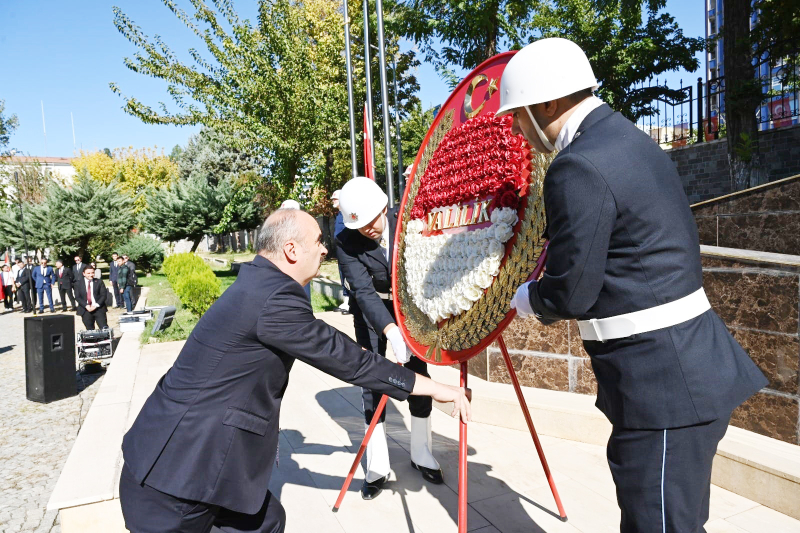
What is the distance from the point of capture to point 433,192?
3043 mm

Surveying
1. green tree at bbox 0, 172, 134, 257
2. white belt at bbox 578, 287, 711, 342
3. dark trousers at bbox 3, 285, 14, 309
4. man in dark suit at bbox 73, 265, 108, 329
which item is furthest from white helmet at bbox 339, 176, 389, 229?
green tree at bbox 0, 172, 134, 257

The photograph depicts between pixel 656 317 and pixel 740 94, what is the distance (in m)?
9.22

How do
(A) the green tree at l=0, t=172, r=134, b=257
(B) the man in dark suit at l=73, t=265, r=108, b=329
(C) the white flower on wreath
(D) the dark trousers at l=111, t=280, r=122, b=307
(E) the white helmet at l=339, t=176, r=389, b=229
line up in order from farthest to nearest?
(A) the green tree at l=0, t=172, r=134, b=257
(D) the dark trousers at l=111, t=280, r=122, b=307
(B) the man in dark suit at l=73, t=265, r=108, b=329
(E) the white helmet at l=339, t=176, r=389, b=229
(C) the white flower on wreath

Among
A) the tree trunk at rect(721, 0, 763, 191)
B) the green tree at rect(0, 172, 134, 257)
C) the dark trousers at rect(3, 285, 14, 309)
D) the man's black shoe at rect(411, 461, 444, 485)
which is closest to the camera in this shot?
the man's black shoe at rect(411, 461, 444, 485)

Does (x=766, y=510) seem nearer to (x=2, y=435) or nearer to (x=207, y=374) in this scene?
(x=207, y=374)

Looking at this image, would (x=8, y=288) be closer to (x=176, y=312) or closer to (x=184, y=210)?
(x=176, y=312)

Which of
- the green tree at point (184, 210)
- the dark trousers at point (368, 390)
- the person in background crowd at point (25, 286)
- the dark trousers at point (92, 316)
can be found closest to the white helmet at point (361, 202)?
the dark trousers at point (368, 390)

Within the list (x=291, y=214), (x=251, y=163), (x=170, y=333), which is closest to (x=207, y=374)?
(x=291, y=214)

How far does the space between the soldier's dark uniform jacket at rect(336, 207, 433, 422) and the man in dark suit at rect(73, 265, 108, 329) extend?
10.8 metres

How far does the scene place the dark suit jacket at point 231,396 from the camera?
6.40ft

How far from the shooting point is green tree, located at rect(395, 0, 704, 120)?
1558 cm

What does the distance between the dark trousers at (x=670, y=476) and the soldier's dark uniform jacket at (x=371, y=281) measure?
5.71 ft

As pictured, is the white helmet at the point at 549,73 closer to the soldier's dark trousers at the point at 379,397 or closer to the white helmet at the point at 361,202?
the white helmet at the point at 361,202

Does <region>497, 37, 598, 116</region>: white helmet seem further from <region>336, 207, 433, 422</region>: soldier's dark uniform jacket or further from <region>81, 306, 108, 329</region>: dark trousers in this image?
<region>81, 306, 108, 329</region>: dark trousers
